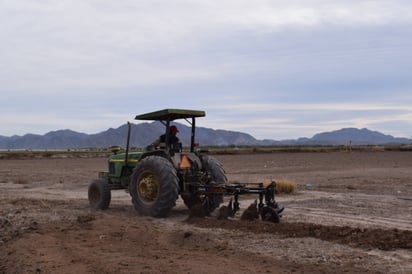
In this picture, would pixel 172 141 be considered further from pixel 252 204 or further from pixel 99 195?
pixel 252 204

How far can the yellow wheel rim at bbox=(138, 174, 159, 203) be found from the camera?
13438mm

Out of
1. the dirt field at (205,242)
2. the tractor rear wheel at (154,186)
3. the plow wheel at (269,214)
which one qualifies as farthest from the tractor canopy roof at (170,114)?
the plow wheel at (269,214)

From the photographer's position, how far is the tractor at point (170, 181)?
1284cm

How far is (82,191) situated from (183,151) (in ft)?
26.5

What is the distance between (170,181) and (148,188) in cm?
86

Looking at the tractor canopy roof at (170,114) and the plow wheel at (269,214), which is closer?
the plow wheel at (269,214)

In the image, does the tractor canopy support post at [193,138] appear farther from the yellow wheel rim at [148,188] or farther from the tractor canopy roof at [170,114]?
the yellow wheel rim at [148,188]

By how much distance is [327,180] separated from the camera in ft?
84.6

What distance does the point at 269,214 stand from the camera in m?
11.6

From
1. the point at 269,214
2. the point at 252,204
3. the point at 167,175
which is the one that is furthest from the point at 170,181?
the point at 269,214

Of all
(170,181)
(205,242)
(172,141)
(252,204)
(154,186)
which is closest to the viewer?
(205,242)

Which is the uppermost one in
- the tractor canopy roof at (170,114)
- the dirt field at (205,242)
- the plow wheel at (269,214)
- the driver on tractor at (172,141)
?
the tractor canopy roof at (170,114)

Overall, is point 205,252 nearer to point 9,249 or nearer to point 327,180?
point 9,249

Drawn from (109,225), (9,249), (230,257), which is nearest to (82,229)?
(109,225)
